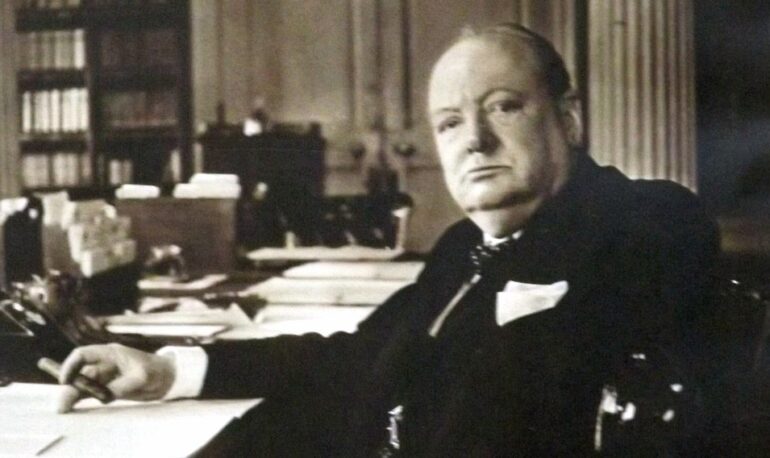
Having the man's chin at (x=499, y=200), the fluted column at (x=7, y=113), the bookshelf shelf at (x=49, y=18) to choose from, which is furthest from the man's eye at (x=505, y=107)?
the bookshelf shelf at (x=49, y=18)

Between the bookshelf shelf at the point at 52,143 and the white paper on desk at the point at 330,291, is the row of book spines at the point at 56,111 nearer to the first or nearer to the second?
the bookshelf shelf at the point at 52,143

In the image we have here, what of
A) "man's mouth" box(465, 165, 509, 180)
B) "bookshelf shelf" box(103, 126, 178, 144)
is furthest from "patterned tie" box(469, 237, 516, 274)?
"bookshelf shelf" box(103, 126, 178, 144)

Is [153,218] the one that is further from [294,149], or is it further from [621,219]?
[621,219]

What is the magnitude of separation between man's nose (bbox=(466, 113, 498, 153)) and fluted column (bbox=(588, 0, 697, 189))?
0.24m

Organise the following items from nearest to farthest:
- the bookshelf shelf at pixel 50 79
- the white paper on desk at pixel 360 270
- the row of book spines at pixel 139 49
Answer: the white paper on desk at pixel 360 270 < the bookshelf shelf at pixel 50 79 < the row of book spines at pixel 139 49

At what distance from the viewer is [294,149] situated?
7.69ft

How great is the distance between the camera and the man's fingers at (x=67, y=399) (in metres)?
1.29

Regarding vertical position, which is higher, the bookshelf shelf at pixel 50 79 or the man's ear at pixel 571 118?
the bookshelf shelf at pixel 50 79

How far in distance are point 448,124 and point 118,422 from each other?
2.39 feet

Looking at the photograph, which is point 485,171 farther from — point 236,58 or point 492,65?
point 236,58

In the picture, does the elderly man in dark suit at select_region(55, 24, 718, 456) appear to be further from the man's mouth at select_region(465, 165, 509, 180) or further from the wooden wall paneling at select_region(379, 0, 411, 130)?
the wooden wall paneling at select_region(379, 0, 411, 130)

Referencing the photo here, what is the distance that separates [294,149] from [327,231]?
0.24 meters

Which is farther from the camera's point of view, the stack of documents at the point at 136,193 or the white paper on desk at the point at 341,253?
the stack of documents at the point at 136,193

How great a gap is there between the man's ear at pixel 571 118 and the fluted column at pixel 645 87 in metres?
0.12
